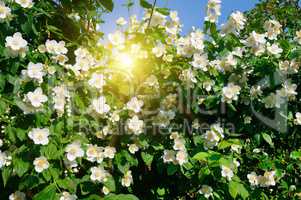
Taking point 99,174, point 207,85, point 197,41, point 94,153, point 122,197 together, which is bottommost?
point 122,197

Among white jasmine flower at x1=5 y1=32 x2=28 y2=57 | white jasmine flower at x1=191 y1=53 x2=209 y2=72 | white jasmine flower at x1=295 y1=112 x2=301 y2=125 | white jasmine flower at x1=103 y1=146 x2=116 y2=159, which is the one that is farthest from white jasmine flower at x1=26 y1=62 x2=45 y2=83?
white jasmine flower at x1=295 y1=112 x2=301 y2=125

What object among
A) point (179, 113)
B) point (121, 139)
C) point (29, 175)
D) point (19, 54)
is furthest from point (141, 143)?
point (19, 54)

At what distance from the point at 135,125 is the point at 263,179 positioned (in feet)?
2.53

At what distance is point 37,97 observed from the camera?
2246 mm

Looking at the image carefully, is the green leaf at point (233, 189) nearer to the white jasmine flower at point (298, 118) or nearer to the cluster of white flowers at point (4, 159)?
the white jasmine flower at point (298, 118)

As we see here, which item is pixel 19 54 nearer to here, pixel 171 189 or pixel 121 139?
pixel 121 139

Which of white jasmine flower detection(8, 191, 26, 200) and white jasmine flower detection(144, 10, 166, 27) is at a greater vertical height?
white jasmine flower detection(144, 10, 166, 27)

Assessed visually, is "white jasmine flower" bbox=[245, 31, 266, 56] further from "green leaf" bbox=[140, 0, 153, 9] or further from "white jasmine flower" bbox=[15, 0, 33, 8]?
"white jasmine flower" bbox=[15, 0, 33, 8]

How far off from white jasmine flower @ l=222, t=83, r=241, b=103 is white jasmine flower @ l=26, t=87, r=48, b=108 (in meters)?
0.95

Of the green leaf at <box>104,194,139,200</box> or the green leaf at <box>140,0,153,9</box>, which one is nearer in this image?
the green leaf at <box>104,194,139,200</box>

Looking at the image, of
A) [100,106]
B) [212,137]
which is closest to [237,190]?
[212,137]

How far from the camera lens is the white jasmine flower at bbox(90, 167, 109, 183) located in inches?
94.3

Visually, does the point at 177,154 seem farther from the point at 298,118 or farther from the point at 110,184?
the point at 298,118

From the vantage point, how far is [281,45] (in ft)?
9.12
